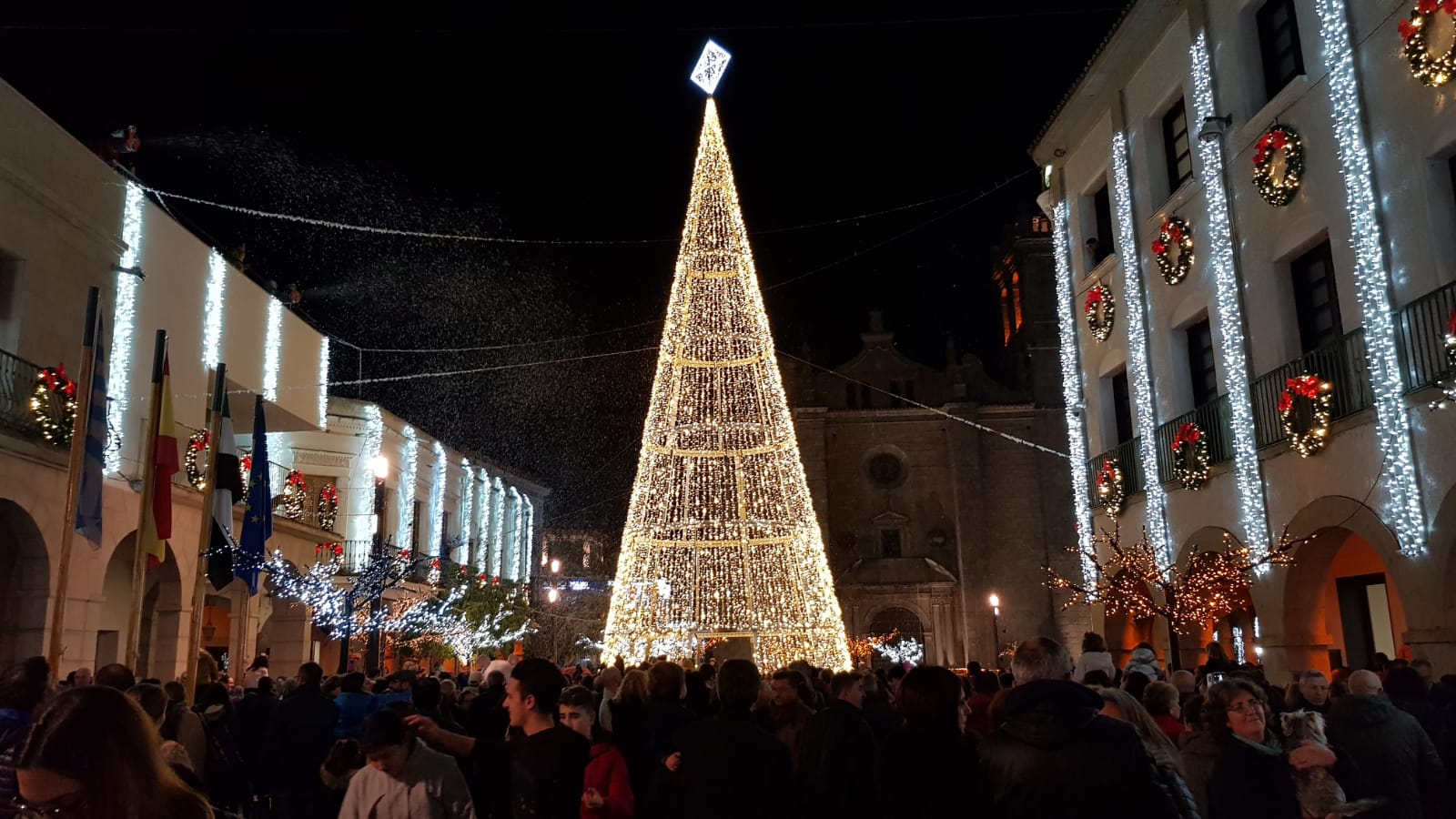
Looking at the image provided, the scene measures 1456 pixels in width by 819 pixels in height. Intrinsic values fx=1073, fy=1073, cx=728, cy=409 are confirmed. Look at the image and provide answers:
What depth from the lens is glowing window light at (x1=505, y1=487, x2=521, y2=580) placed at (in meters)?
45.5

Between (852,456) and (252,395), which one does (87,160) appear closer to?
(252,395)

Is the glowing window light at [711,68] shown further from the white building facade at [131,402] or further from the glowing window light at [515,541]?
the glowing window light at [515,541]

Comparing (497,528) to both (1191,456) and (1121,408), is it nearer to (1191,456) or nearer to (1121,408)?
(1121,408)

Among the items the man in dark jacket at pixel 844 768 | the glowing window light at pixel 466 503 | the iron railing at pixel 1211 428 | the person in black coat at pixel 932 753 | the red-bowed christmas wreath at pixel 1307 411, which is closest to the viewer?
the person in black coat at pixel 932 753

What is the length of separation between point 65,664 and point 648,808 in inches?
485

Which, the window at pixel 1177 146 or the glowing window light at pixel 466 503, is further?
the glowing window light at pixel 466 503

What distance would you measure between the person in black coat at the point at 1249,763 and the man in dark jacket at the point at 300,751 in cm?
556

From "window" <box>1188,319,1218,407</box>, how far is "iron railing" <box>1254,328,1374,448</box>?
2101 mm

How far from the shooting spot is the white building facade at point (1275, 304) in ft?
33.9

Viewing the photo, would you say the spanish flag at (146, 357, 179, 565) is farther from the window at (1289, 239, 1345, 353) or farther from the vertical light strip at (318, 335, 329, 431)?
the window at (1289, 239, 1345, 353)

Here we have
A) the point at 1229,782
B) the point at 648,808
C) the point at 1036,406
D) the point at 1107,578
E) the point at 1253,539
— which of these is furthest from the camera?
the point at 1036,406

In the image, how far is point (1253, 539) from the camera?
1348 centimetres

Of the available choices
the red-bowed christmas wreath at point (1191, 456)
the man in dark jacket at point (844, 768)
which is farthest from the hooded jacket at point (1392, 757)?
the red-bowed christmas wreath at point (1191, 456)

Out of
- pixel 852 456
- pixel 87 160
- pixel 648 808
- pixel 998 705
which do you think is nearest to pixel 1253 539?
pixel 998 705
